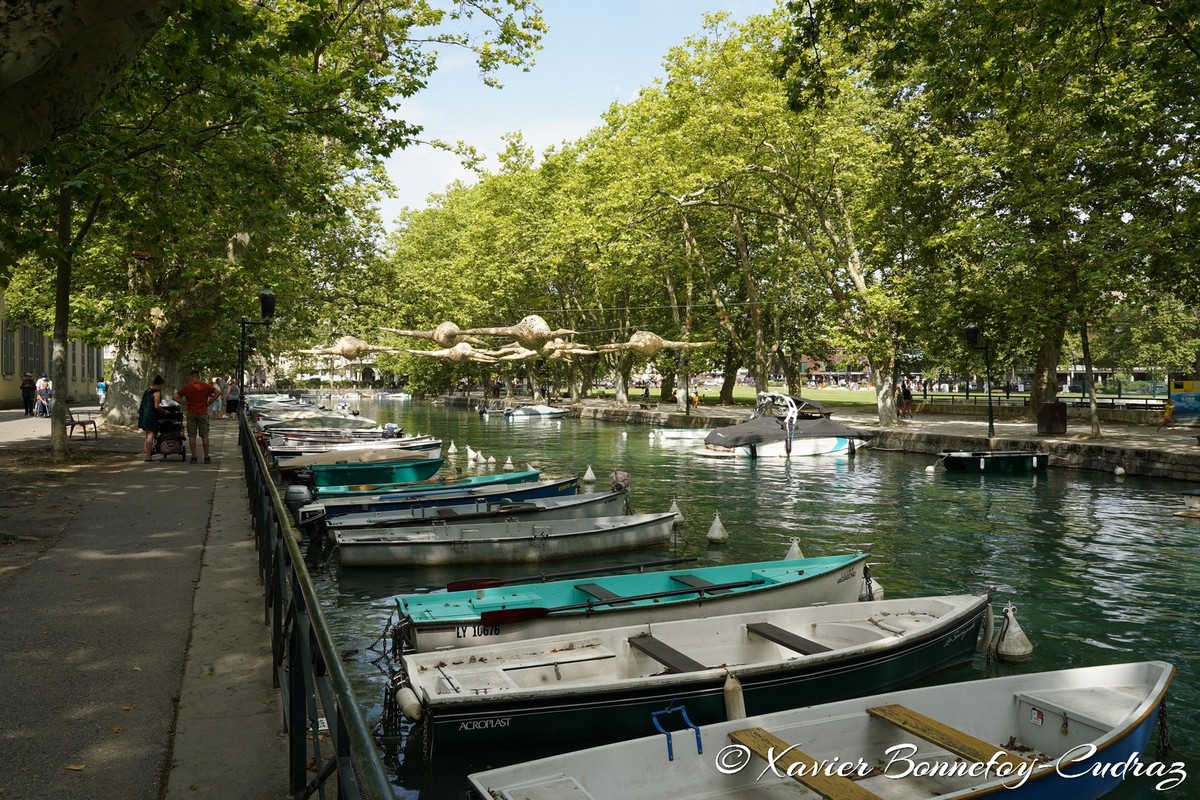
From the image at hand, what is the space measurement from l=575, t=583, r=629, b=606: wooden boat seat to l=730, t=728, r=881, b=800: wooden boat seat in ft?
10.5

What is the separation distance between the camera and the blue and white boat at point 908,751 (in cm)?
476

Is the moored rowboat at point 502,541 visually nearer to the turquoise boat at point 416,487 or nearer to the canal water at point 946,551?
the canal water at point 946,551

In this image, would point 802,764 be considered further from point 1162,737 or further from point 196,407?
point 196,407

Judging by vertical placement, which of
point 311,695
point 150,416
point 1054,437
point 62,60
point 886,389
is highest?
point 62,60

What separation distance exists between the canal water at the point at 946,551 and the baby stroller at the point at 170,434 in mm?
7087

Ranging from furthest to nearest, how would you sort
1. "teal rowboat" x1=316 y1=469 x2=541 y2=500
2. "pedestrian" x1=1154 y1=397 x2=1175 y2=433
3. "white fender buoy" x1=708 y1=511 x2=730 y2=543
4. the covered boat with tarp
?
"pedestrian" x1=1154 y1=397 x2=1175 y2=433
the covered boat with tarp
"teal rowboat" x1=316 y1=469 x2=541 y2=500
"white fender buoy" x1=708 y1=511 x2=730 y2=543

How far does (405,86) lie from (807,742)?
16855 mm

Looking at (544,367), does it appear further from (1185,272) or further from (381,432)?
(1185,272)

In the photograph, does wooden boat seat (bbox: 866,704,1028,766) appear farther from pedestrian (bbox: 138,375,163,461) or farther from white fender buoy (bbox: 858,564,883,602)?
pedestrian (bbox: 138,375,163,461)

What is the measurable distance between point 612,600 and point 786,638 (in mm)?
1790

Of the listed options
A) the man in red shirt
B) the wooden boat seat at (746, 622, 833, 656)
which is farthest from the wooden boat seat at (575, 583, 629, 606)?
the man in red shirt

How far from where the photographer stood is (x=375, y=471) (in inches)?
785

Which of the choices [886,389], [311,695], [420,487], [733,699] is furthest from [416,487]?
[886,389]

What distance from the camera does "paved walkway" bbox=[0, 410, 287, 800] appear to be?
164 inches
